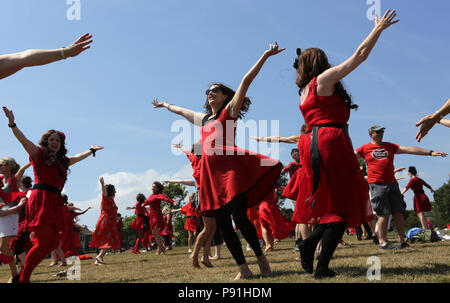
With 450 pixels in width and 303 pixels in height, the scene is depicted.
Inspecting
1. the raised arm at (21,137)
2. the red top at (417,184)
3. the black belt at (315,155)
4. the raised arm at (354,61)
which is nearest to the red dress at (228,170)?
the black belt at (315,155)

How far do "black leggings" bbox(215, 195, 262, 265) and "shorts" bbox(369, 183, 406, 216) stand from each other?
4.41 m

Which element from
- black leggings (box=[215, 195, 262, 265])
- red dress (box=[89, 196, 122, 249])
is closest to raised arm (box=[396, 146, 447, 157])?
black leggings (box=[215, 195, 262, 265])

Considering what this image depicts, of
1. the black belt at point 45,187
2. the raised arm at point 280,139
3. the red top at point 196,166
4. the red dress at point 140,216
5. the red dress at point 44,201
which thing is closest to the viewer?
the red dress at point 44,201

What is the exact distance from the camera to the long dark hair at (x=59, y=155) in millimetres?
4840

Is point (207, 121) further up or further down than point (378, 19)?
further down

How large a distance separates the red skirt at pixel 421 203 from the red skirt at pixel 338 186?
34.4 feet

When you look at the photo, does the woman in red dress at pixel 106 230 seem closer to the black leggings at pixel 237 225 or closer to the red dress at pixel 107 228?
the red dress at pixel 107 228

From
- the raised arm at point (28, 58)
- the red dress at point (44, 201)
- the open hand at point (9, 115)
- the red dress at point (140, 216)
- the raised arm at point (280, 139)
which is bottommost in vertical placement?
the red dress at point (140, 216)

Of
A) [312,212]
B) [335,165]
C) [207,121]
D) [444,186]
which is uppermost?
[207,121]

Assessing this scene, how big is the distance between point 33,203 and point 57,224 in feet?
1.34

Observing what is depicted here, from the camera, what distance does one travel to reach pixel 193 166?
7.29 meters
